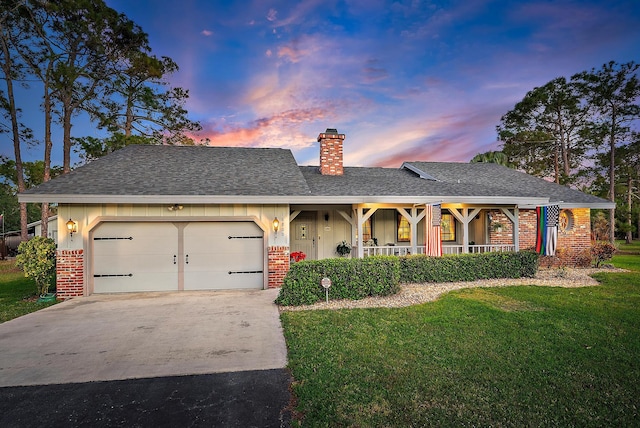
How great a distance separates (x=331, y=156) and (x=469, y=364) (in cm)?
945

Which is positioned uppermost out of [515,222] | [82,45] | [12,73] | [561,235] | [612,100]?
[82,45]

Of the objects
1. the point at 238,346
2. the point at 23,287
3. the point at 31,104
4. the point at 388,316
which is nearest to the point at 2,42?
the point at 31,104

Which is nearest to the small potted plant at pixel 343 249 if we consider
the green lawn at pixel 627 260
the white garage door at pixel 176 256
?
Result: the white garage door at pixel 176 256

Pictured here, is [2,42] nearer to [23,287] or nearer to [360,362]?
[23,287]

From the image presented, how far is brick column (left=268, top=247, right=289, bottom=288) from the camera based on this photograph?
8.55m

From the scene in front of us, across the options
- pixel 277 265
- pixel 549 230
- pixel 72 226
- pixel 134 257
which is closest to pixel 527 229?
pixel 549 230

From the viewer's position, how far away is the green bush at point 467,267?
894cm

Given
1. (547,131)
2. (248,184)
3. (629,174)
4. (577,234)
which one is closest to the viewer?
(248,184)

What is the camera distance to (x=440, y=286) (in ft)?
27.9

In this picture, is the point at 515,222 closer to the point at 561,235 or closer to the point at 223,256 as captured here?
the point at 561,235

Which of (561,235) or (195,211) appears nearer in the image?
(195,211)

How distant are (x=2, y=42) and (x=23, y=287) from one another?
39.1 feet

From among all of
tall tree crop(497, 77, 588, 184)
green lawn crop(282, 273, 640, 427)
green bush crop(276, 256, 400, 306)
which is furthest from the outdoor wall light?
tall tree crop(497, 77, 588, 184)

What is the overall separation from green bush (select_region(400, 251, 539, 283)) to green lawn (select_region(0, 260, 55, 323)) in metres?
9.10
